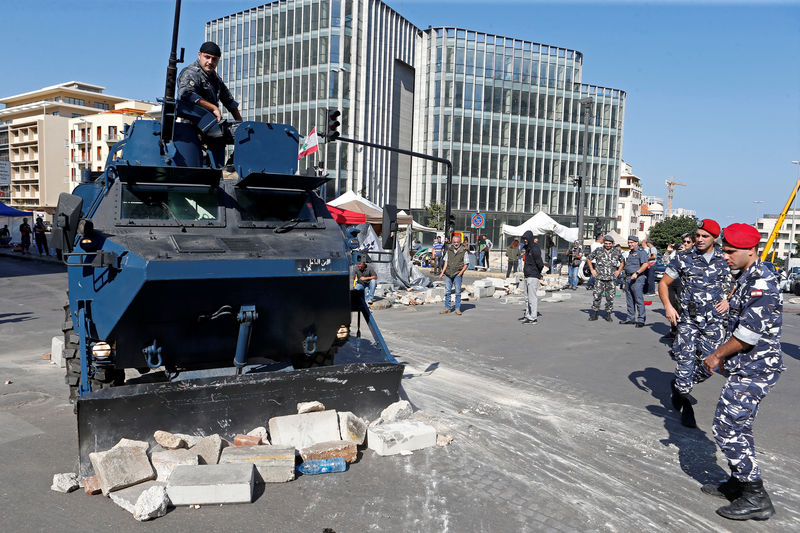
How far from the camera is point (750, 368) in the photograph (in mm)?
4516

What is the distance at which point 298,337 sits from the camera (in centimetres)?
593

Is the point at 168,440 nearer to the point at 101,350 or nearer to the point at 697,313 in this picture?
the point at 101,350

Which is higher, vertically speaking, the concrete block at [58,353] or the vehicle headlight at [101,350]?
the vehicle headlight at [101,350]

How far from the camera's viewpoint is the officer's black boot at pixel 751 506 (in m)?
4.41

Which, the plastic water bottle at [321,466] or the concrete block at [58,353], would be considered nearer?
the plastic water bottle at [321,466]

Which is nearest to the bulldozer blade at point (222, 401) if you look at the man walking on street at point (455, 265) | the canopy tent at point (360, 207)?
the man walking on street at point (455, 265)

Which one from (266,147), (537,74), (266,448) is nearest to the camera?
(266,448)

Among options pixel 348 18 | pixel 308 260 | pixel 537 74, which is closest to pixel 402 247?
pixel 308 260

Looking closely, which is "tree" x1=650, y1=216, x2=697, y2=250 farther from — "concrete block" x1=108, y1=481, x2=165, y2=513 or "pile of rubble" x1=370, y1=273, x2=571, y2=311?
"concrete block" x1=108, y1=481, x2=165, y2=513

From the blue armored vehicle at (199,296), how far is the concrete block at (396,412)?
101mm

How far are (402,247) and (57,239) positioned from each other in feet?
55.1

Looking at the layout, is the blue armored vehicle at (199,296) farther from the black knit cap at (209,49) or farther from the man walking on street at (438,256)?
the man walking on street at (438,256)

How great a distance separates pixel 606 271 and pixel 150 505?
1153cm

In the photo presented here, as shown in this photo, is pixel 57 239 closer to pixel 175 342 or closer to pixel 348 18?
pixel 175 342
